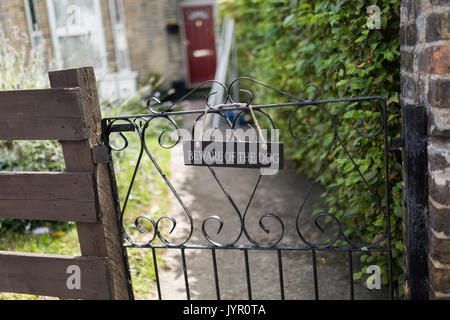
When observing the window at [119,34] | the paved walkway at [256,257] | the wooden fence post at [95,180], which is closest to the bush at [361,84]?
the paved walkway at [256,257]

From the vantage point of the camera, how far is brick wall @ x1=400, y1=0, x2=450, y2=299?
1464mm

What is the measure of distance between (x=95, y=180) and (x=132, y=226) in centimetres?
169

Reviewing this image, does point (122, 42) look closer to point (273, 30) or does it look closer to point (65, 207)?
point (273, 30)

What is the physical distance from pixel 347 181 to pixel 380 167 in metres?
0.19

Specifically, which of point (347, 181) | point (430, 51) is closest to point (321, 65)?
point (347, 181)

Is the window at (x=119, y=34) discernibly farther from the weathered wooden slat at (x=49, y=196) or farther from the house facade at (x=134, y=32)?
the weathered wooden slat at (x=49, y=196)

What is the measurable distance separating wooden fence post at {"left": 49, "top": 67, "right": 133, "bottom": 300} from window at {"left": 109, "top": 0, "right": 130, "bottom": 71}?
24.9ft

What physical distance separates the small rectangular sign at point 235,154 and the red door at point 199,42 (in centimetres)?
897

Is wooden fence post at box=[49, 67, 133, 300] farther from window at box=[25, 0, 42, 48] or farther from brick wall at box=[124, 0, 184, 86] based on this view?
brick wall at box=[124, 0, 184, 86]

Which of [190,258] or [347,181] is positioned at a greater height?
[347,181]

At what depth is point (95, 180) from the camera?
189cm

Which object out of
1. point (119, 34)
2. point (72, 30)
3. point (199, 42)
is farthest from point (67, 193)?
point (199, 42)

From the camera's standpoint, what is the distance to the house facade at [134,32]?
8.27 metres

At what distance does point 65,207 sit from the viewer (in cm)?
193
